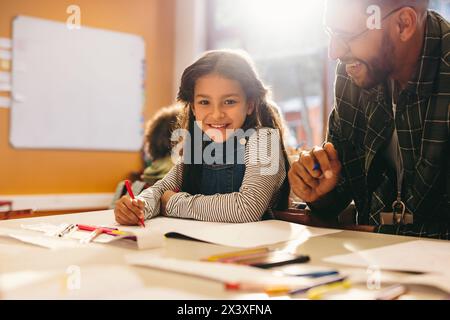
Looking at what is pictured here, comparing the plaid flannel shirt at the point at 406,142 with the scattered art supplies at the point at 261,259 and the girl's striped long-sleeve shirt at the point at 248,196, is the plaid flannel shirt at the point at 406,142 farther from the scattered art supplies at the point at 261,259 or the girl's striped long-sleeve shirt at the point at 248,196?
the scattered art supplies at the point at 261,259

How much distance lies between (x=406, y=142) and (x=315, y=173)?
0.26 meters

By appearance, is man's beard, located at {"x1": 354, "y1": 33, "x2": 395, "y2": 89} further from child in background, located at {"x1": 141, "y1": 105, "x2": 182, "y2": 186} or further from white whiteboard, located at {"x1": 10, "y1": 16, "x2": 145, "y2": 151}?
white whiteboard, located at {"x1": 10, "y1": 16, "x2": 145, "y2": 151}

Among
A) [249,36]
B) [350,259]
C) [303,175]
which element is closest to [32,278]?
[350,259]

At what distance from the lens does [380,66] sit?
3.68 feet

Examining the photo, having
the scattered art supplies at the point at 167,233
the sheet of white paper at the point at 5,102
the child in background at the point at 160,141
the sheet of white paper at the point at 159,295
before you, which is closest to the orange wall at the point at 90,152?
the sheet of white paper at the point at 5,102

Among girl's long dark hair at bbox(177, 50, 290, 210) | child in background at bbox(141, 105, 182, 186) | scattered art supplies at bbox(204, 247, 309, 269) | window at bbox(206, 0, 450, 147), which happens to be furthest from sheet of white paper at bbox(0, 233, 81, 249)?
window at bbox(206, 0, 450, 147)

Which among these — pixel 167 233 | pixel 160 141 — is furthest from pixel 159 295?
pixel 160 141

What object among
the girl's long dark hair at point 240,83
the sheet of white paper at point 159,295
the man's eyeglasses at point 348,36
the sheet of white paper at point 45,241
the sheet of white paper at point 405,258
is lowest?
the sheet of white paper at point 45,241

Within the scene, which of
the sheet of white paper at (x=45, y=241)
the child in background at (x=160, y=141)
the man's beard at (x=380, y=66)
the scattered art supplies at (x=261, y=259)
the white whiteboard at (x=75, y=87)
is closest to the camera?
the scattered art supplies at (x=261, y=259)

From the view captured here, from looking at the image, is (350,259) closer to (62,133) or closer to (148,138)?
(148,138)

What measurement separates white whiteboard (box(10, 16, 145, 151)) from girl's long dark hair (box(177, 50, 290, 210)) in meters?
2.42

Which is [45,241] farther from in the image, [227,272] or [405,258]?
[405,258]

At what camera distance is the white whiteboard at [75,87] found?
11.8 ft

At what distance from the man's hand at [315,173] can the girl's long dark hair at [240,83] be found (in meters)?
0.34
